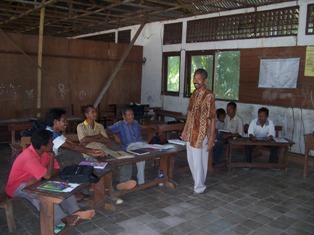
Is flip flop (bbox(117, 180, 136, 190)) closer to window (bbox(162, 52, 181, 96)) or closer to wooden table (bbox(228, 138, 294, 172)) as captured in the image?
wooden table (bbox(228, 138, 294, 172))

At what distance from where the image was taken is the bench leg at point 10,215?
3.31 metres

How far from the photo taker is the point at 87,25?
35.4ft

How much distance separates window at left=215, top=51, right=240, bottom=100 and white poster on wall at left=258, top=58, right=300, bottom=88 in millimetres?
713

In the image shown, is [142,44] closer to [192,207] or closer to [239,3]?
[239,3]

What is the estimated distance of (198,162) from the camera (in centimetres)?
459

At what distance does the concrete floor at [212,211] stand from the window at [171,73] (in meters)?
4.59

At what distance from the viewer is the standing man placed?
14.6 ft

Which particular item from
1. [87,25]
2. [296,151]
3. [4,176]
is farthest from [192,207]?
[87,25]

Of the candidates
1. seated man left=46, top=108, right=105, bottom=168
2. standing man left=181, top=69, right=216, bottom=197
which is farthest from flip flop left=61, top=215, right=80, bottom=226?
standing man left=181, top=69, right=216, bottom=197

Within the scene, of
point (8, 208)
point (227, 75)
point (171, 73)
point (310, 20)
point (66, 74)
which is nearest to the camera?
point (8, 208)

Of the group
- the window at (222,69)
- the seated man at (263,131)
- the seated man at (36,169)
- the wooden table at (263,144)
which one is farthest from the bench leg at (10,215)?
the window at (222,69)

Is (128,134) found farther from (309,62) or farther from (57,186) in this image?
(309,62)

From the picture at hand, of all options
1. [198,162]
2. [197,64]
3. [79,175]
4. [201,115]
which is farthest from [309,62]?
[79,175]

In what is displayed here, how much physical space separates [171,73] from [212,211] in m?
6.25
